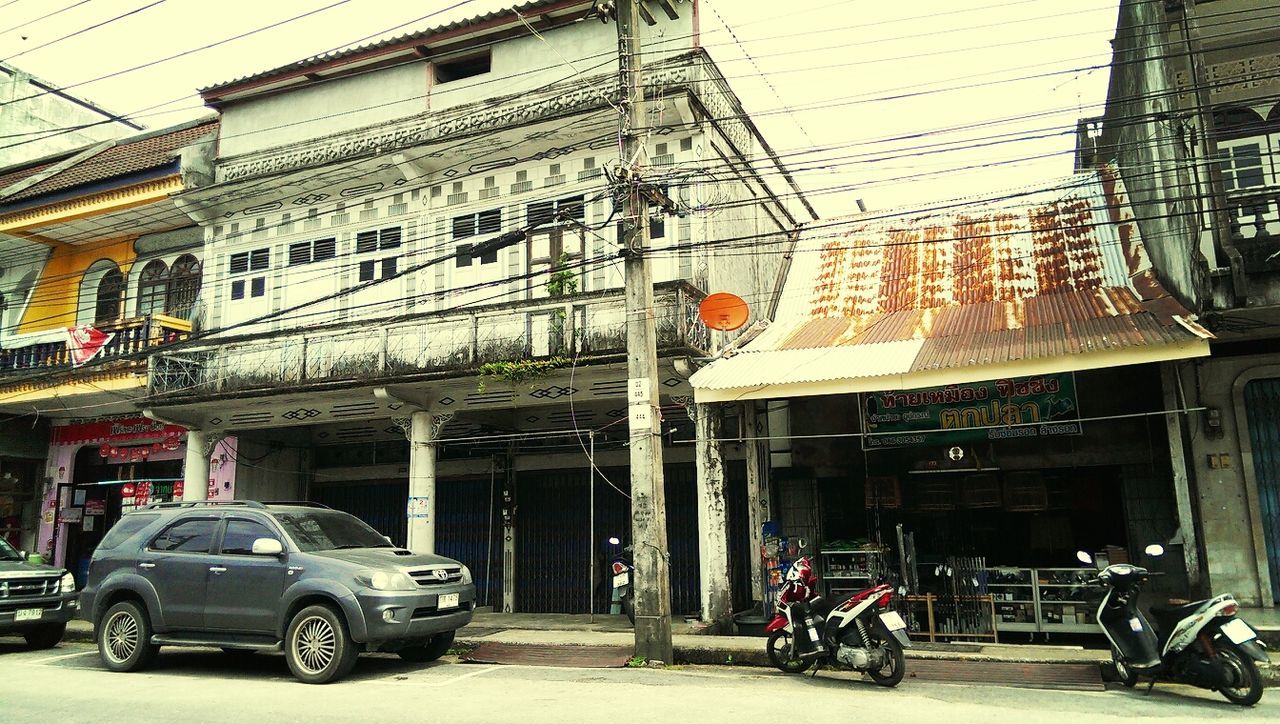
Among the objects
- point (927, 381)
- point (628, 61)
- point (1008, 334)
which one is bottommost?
point (927, 381)

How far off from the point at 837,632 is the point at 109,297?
17633mm

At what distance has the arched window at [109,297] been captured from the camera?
61.4ft

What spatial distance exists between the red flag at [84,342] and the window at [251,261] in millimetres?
3168

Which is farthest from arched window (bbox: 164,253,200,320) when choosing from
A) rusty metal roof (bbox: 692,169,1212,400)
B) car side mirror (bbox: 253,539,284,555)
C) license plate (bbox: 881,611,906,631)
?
license plate (bbox: 881,611,906,631)

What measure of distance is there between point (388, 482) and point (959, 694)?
509 inches

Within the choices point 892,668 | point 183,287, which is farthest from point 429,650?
point 183,287

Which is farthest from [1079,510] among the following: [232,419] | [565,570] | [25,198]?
[25,198]

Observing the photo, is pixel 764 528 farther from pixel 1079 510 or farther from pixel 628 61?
pixel 628 61

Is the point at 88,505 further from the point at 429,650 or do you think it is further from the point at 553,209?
the point at 429,650

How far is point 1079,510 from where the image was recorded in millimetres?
12445

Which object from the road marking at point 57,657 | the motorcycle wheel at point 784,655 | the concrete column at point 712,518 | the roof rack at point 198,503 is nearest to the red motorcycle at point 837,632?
the motorcycle wheel at point 784,655

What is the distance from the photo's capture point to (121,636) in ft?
32.0

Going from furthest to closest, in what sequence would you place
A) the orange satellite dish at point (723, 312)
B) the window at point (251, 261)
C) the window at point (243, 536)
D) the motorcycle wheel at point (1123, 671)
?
the window at point (251, 261)
the orange satellite dish at point (723, 312)
the window at point (243, 536)
the motorcycle wheel at point (1123, 671)

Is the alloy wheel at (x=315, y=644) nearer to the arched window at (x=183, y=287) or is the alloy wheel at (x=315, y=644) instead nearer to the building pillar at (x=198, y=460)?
the building pillar at (x=198, y=460)
